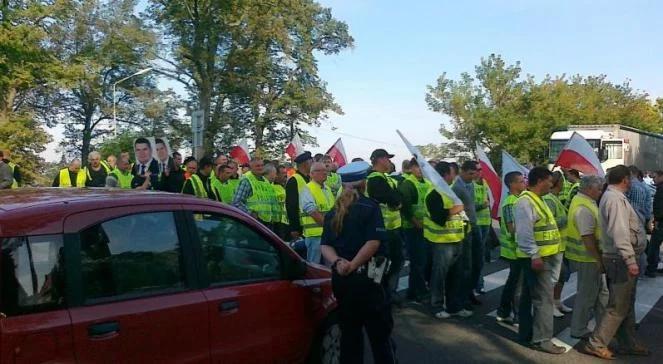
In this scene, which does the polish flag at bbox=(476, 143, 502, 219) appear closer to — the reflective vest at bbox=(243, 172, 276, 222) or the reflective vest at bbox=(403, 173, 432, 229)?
the reflective vest at bbox=(403, 173, 432, 229)

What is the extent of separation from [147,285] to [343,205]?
1.55 m

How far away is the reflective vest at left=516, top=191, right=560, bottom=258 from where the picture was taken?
616 cm

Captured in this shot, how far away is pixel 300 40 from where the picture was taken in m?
37.4

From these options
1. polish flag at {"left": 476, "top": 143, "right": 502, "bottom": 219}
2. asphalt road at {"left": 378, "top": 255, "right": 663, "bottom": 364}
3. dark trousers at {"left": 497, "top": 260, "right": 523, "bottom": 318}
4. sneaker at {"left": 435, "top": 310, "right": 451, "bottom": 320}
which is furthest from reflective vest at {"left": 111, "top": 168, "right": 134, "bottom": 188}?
dark trousers at {"left": 497, "top": 260, "right": 523, "bottom": 318}

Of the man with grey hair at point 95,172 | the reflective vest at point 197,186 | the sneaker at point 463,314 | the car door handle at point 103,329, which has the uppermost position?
the man with grey hair at point 95,172

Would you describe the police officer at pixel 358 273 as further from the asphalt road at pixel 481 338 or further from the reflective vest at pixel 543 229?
the reflective vest at pixel 543 229

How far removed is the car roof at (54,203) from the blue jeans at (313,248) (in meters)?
3.13

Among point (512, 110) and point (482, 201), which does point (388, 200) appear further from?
point (512, 110)

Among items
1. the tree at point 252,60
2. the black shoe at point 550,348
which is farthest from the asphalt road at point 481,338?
the tree at point 252,60

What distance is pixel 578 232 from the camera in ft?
20.7

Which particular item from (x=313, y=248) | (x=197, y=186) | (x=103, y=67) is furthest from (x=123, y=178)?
(x=103, y=67)

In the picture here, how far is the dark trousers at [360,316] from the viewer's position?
14.4 feet

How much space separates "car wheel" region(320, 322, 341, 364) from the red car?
0.04 feet

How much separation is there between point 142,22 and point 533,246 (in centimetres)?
3527
